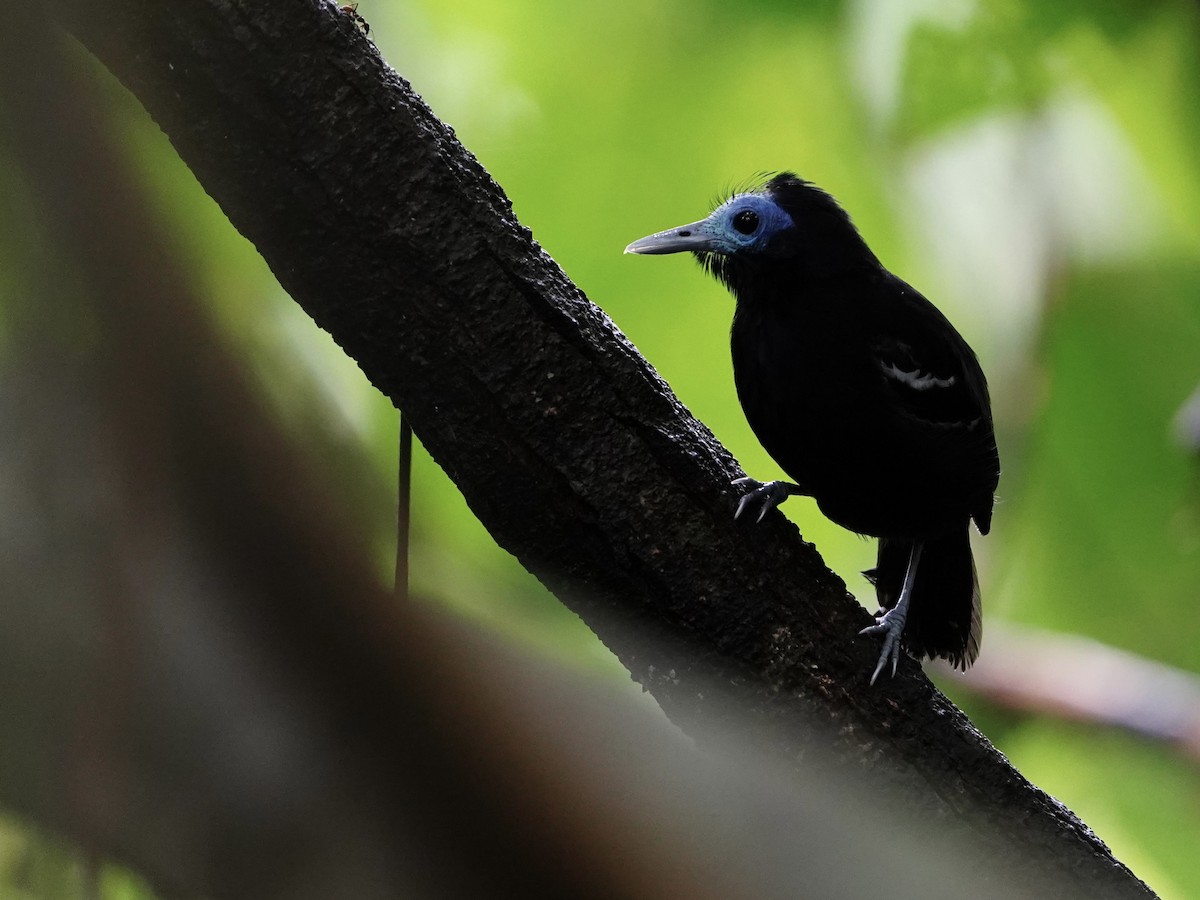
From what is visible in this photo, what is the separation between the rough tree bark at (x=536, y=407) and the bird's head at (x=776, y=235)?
0.36 meters

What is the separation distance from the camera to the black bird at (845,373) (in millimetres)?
1173

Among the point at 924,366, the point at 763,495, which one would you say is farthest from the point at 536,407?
the point at 924,366

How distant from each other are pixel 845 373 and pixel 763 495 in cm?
26

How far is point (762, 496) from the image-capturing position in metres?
0.98

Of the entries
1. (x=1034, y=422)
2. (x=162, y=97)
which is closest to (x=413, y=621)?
(x=162, y=97)

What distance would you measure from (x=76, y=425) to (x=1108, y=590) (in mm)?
2583

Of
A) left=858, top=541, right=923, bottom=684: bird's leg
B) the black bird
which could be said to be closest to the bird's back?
the black bird

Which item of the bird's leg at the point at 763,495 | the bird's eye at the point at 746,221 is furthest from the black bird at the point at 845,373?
the bird's leg at the point at 763,495

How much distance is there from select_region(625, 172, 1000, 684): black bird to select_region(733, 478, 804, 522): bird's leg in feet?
0.55

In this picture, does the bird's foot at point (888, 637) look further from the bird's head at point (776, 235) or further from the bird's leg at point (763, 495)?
the bird's head at point (776, 235)

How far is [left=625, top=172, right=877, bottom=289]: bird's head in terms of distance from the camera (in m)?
1.25

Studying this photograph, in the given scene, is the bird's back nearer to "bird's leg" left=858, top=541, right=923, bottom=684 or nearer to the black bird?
the black bird

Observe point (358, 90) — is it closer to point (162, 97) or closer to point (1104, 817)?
point (162, 97)

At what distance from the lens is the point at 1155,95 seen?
229cm
